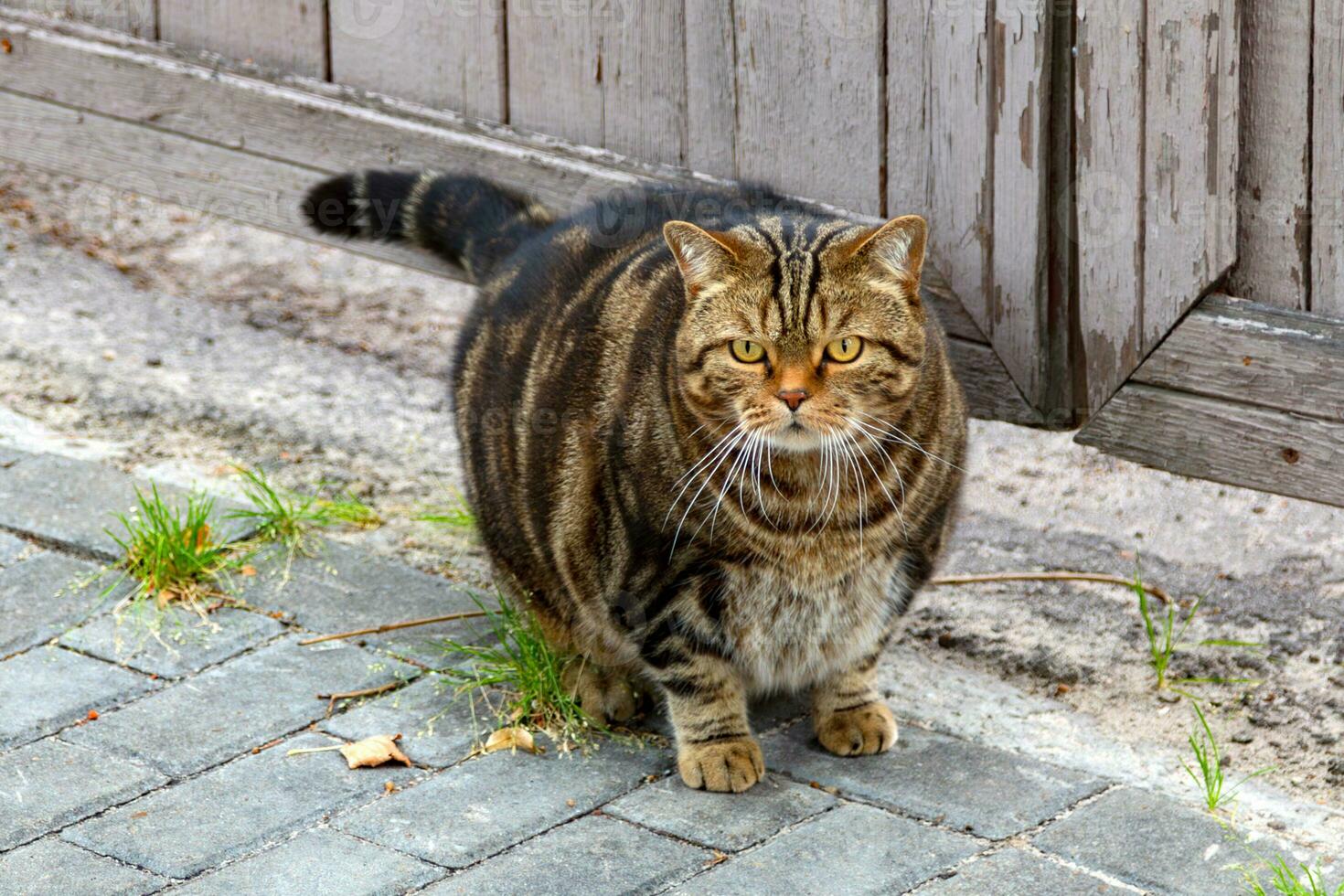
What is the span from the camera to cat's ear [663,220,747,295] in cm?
268

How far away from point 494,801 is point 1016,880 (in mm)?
846

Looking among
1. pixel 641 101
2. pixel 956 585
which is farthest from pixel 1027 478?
pixel 641 101

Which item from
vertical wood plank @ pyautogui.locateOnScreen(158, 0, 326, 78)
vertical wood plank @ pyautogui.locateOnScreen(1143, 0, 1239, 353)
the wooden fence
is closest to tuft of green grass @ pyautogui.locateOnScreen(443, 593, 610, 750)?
the wooden fence

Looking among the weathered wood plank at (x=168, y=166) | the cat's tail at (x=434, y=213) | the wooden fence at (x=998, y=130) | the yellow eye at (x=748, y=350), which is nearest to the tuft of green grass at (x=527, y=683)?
the yellow eye at (x=748, y=350)

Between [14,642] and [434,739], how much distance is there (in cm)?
89

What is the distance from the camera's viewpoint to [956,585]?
3.59 metres

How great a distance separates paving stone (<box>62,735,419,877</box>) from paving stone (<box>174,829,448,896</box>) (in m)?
0.04

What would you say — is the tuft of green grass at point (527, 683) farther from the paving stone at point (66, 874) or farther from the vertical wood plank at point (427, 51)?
the vertical wood plank at point (427, 51)

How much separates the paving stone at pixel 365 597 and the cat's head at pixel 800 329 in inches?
34.2

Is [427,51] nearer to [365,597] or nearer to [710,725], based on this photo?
[365,597]

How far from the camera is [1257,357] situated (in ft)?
9.88

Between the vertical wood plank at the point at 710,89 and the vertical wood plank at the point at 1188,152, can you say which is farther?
the vertical wood plank at the point at 710,89

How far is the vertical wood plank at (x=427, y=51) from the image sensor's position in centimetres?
388

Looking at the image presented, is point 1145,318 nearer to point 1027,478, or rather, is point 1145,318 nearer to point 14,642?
point 1027,478
